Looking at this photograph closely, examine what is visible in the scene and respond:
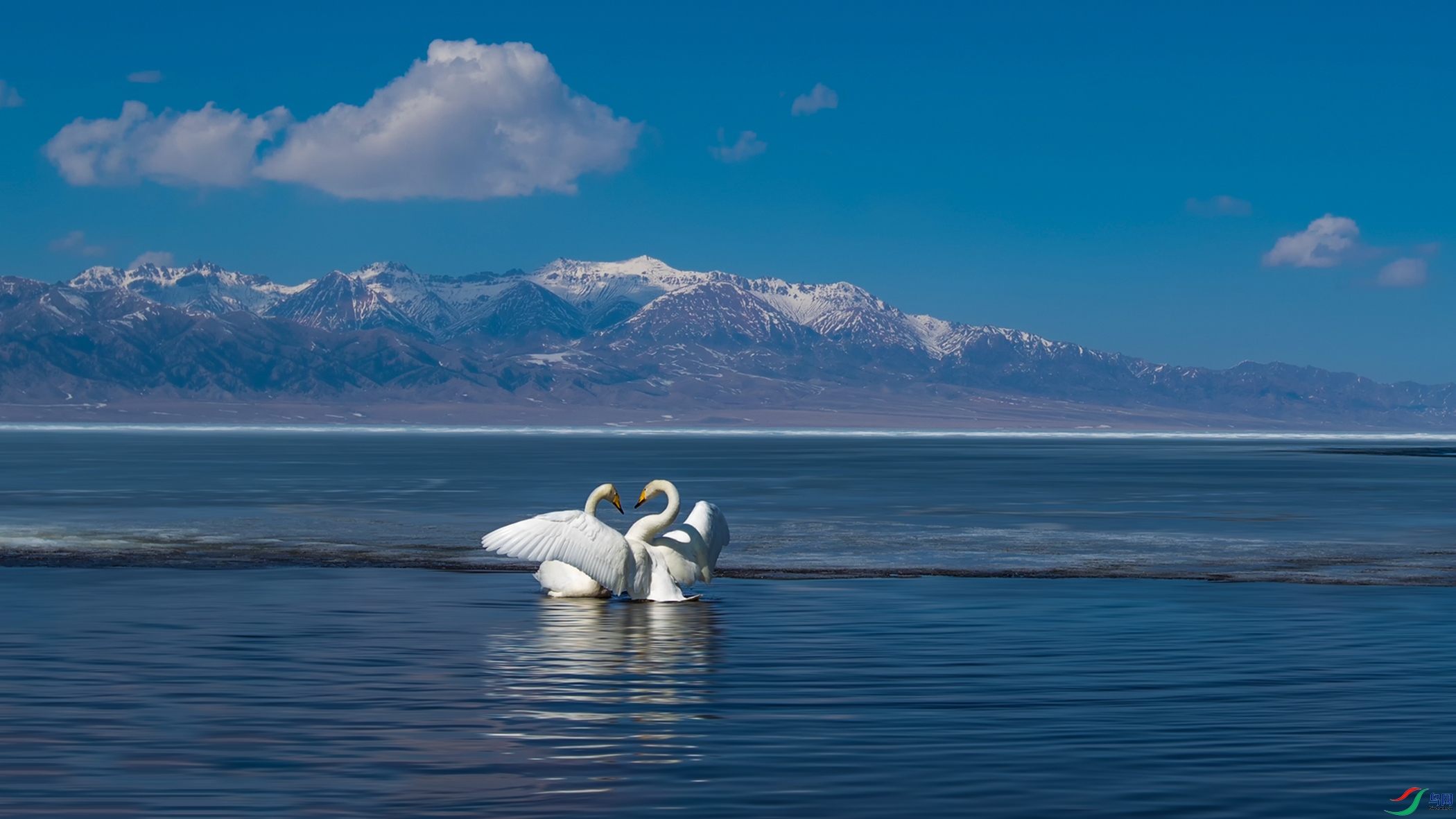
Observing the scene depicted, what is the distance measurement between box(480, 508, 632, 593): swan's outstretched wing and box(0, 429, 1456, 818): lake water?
617 mm

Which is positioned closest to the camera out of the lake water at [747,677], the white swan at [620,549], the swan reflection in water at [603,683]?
the lake water at [747,677]

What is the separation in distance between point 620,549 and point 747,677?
22.8 ft

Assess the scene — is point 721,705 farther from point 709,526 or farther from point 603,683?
point 709,526

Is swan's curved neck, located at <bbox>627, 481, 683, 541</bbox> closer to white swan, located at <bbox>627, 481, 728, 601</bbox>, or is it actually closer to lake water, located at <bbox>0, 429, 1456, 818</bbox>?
white swan, located at <bbox>627, 481, 728, 601</bbox>

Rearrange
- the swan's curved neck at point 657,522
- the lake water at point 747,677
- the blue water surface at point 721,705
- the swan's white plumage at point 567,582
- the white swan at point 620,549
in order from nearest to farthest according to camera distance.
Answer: the blue water surface at point 721,705 < the lake water at point 747,677 < the white swan at point 620,549 < the swan's curved neck at point 657,522 < the swan's white plumage at point 567,582

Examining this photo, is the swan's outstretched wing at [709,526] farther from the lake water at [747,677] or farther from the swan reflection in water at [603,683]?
the swan reflection in water at [603,683]

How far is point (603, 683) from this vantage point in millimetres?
17484

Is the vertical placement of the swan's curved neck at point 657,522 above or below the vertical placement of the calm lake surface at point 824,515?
above

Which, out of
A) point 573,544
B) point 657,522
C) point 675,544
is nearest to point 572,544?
point 573,544

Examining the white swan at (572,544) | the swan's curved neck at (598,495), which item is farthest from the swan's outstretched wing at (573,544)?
the swan's curved neck at (598,495)

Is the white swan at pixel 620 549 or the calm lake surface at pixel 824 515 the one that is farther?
the calm lake surface at pixel 824 515

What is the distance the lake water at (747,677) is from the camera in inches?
497

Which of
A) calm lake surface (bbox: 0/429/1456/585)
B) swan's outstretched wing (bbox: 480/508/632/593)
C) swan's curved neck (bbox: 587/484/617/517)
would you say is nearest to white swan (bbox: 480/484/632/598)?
swan's outstretched wing (bbox: 480/508/632/593)

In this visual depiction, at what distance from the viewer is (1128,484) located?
77750 mm
